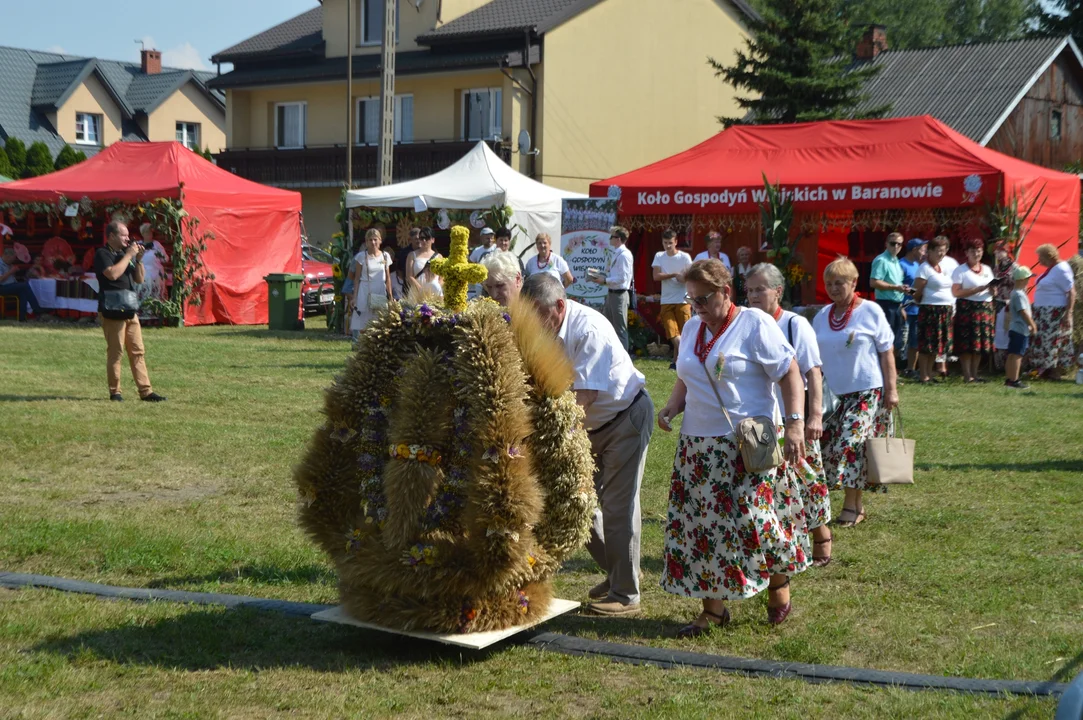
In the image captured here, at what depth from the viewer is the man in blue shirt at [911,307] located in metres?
16.9

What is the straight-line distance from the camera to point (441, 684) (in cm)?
513

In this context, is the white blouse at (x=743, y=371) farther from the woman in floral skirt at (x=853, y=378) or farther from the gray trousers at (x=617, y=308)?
the gray trousers at (x=617, y=308)

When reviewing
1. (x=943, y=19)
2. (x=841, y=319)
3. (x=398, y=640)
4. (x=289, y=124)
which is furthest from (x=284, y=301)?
(x=943, y=19)

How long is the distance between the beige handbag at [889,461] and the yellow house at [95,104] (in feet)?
160

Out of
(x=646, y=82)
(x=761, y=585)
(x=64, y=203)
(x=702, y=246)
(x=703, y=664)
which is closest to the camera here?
(x=703, y=664)

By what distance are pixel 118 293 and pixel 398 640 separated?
27.6 feet

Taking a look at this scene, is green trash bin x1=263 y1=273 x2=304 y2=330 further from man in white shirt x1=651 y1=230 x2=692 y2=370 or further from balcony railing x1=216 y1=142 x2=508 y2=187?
balcony railing x1=216 y1=142 x2=508 y2=187

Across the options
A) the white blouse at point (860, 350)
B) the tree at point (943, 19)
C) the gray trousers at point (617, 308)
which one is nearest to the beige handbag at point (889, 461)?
the white blouse at point (860, 350)

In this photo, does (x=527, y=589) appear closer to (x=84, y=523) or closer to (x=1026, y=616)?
(x=1026, y=616)

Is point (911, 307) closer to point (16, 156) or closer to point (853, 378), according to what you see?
point (853, 378)

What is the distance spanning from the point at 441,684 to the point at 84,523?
3668mm

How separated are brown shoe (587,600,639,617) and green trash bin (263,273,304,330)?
18.3 m

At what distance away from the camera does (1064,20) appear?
143 ft

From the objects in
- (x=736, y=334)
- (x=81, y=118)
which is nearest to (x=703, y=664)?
(x=736, y=334)
